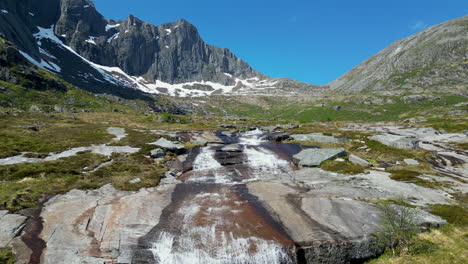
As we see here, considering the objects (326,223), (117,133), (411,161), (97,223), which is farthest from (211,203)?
(117,133)

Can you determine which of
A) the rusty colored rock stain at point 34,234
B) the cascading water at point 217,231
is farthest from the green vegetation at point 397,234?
the rusty colored rock stain at point 34,234

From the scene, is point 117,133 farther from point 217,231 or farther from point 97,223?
point 217,231

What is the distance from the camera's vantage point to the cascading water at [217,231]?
15664mm

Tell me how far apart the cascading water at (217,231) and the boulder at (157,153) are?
1538cm

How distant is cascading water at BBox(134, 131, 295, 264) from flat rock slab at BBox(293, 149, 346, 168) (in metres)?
14.9

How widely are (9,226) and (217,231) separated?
Answer: 14.6 m

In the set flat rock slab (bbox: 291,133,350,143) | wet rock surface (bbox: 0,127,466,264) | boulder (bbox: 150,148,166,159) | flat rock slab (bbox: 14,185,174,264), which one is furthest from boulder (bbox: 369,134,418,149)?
flat rock slab (bbox: 14,185,174,264)

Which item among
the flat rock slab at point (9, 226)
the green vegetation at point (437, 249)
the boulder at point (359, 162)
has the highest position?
the flat rock slab at point (9, 226)

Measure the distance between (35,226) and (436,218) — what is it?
103 feet

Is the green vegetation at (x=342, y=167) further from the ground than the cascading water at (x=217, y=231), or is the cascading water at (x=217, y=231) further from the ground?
the green vegetation at (x=342, y=167)

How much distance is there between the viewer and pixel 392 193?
81.0 feet

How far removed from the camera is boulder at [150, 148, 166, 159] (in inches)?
1626

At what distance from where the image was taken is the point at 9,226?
16.4m

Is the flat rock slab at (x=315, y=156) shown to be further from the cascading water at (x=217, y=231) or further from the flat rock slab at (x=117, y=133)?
the flat rock slab at (x=117, y=133)
